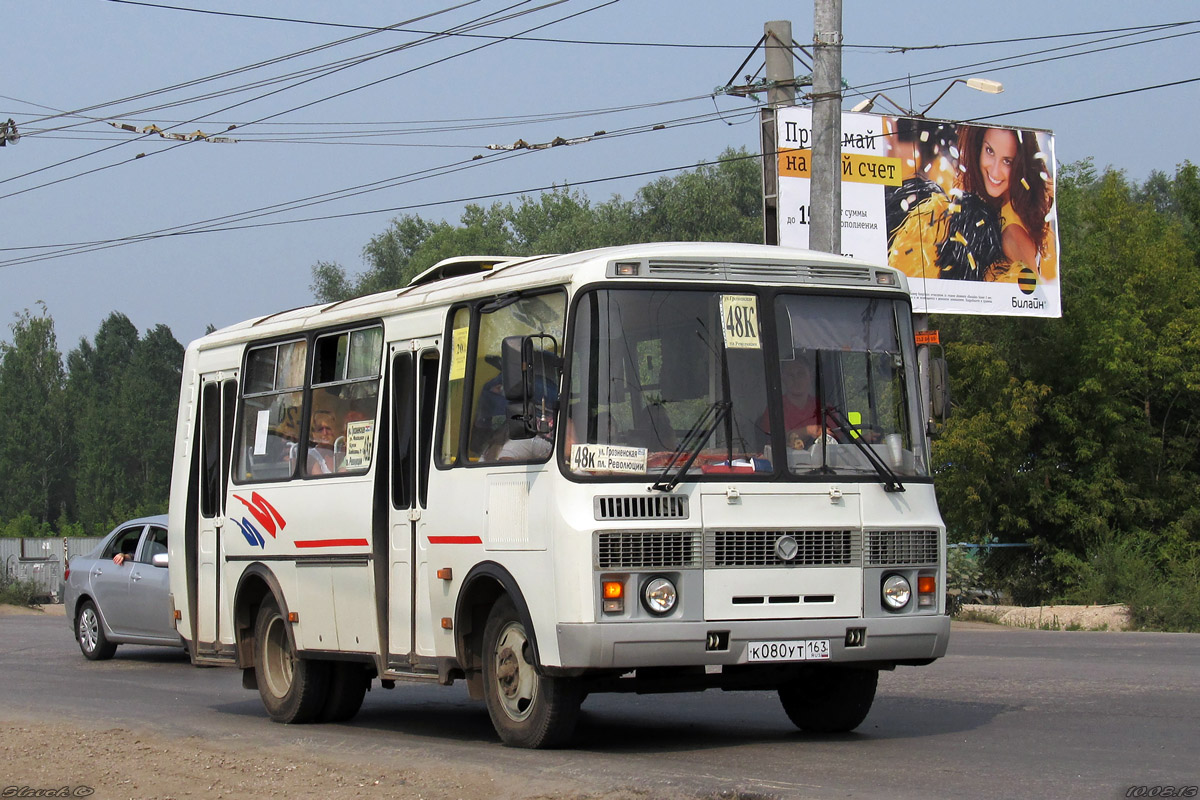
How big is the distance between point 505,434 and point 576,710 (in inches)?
67.2

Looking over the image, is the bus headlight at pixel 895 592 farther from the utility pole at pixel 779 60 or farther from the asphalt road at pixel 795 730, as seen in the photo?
the utility pole at pixel 779 60

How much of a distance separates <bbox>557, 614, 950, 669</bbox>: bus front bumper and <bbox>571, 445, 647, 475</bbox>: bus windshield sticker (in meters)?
0.86

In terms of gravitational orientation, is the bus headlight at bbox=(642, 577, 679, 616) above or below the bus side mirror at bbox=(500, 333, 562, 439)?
below

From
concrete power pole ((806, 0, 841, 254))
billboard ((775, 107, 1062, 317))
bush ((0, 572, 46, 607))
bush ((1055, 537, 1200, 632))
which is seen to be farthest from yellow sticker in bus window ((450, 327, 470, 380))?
bush ((0, 572, 46, 607))

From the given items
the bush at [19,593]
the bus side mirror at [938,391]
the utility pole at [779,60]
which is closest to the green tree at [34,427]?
the bush at [19,593]

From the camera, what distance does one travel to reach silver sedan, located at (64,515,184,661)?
1861cm

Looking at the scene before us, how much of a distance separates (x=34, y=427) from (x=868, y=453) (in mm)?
98147

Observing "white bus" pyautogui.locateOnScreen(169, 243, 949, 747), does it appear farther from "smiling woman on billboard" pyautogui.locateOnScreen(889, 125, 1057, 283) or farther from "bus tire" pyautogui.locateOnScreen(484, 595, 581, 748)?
"smiling woman on billboard" pyautogui.locateOnScreen(889, 125, 1057, 283)

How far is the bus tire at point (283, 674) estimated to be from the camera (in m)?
12.3

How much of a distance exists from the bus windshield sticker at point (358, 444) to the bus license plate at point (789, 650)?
11.2ft

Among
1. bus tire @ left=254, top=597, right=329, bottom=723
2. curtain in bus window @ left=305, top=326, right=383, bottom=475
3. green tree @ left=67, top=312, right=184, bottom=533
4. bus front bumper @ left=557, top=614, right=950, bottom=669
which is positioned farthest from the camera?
green tree @ left=67, top=312, right=184, bottom=533

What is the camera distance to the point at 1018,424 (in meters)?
33.4

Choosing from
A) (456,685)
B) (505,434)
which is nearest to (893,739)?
(505,434)

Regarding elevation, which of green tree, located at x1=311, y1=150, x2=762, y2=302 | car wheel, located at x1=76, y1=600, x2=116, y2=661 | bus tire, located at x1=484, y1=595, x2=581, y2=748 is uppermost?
green tree, located at x1=311, y1=150, x2=762, y2=302
